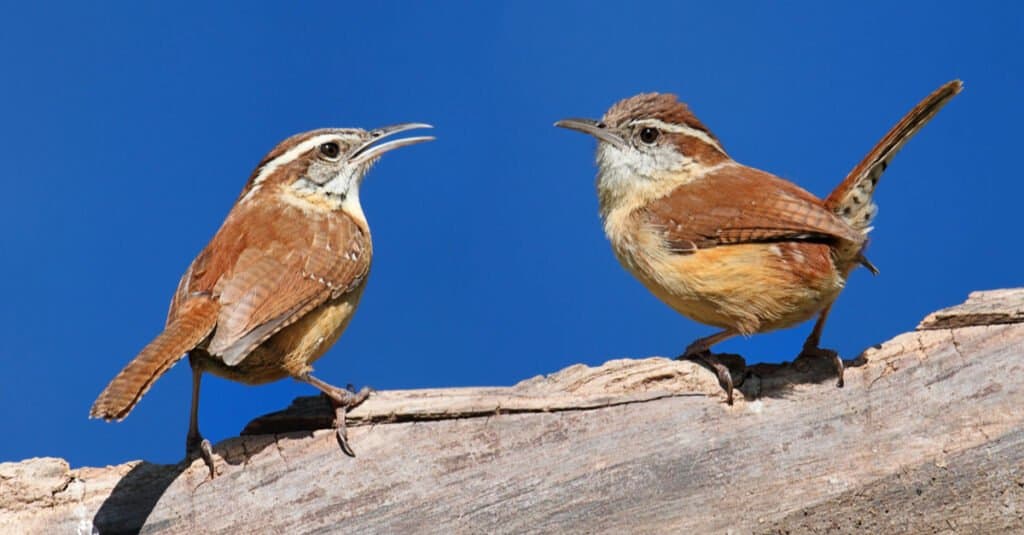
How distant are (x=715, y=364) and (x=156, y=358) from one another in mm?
2295

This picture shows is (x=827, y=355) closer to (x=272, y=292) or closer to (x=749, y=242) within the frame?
(x=749, y=242)

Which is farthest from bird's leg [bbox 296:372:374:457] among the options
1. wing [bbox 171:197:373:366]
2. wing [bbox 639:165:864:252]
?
wing [bbox 639:165:864:252]

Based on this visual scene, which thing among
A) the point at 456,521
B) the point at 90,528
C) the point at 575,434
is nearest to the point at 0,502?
the point at 90,528

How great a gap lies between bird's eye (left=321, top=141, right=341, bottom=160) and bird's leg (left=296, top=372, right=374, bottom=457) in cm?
141

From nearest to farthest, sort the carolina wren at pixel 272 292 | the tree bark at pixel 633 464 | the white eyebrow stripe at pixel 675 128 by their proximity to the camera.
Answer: the carolina wren at pixel 272 292 → the tree bark at pixel 633 464 → the white eyebrow stripe at pixel 675 128

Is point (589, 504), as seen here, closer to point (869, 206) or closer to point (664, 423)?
point (664, 423)

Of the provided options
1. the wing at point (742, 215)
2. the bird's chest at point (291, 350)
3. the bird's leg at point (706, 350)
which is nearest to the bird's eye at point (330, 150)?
the bird's chest at point (291, 350)

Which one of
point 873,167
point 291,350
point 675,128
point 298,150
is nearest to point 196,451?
point 291,350

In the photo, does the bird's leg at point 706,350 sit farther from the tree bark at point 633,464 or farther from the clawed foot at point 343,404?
the clawed foot at point 343,404

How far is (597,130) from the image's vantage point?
5.36 metres

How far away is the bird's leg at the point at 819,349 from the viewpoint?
4488mm

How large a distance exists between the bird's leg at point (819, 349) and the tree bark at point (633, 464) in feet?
0.26

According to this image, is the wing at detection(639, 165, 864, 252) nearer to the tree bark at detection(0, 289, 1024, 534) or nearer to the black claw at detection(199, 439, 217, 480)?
the tree bark at detection(0, 289, 1024, 534)

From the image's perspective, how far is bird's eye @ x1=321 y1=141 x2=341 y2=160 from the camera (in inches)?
213
